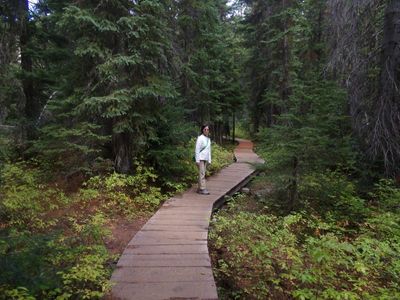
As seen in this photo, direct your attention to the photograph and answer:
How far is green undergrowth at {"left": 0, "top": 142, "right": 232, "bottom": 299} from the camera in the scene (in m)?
3.76

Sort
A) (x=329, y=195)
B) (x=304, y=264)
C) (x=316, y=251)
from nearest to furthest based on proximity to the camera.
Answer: (x=316, y=251)
(x=304, y=264)
(x=329, y=195)

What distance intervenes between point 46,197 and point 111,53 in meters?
4.22

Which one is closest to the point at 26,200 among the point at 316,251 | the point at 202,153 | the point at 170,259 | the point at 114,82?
the point at 114,82

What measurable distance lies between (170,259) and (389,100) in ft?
22.4

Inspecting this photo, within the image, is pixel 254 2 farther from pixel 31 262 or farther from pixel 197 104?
pixel 31 262

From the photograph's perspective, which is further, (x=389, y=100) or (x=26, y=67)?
(x=26, y=67)

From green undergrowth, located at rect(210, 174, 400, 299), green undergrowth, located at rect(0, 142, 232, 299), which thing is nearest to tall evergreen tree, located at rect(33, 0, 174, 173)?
green undergrowth, located at rect(0, 142, 232, 299)

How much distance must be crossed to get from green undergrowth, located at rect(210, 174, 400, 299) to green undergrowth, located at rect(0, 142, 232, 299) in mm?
1882

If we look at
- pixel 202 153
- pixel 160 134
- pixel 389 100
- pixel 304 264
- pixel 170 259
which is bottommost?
pixel 304 264

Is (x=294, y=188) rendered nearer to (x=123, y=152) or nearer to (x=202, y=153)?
(x=202, y=153)

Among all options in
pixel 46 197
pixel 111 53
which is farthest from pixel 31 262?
pixel 111 53

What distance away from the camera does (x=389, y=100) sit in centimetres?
866

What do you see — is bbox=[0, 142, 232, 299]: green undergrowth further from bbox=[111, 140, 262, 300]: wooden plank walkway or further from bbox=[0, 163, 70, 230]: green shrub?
bbox=[111, 140, 262, 300]: wooden plank walkway

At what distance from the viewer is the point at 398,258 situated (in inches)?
217
